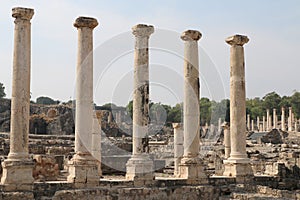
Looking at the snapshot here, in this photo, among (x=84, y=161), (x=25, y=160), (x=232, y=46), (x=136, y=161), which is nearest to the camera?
(x=25, y=160)

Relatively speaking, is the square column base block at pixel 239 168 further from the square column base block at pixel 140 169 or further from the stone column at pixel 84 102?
the stone column at pixel 84 102

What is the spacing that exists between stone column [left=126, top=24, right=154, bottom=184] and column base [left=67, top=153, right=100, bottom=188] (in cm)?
167

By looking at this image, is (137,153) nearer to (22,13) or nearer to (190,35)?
(190,35)

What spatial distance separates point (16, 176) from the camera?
14.5 metres

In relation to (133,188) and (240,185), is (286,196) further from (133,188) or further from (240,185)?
(133,188)

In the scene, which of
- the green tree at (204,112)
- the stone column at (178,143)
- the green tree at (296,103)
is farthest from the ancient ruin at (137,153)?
the green tree at (296,103)

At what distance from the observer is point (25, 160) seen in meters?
14.8

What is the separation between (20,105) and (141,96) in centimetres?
481

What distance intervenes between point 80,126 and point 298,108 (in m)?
98.6

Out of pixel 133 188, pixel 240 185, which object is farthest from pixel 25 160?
pixel 240 185

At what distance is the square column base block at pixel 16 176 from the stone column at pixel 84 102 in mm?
1775

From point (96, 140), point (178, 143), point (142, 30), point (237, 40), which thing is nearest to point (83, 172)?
point (142, 30)

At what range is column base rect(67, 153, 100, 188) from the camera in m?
15.7

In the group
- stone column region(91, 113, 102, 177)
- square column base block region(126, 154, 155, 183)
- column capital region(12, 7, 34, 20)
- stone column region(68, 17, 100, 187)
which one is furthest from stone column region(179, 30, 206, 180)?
column capital region(12, 7, 34, 20)
